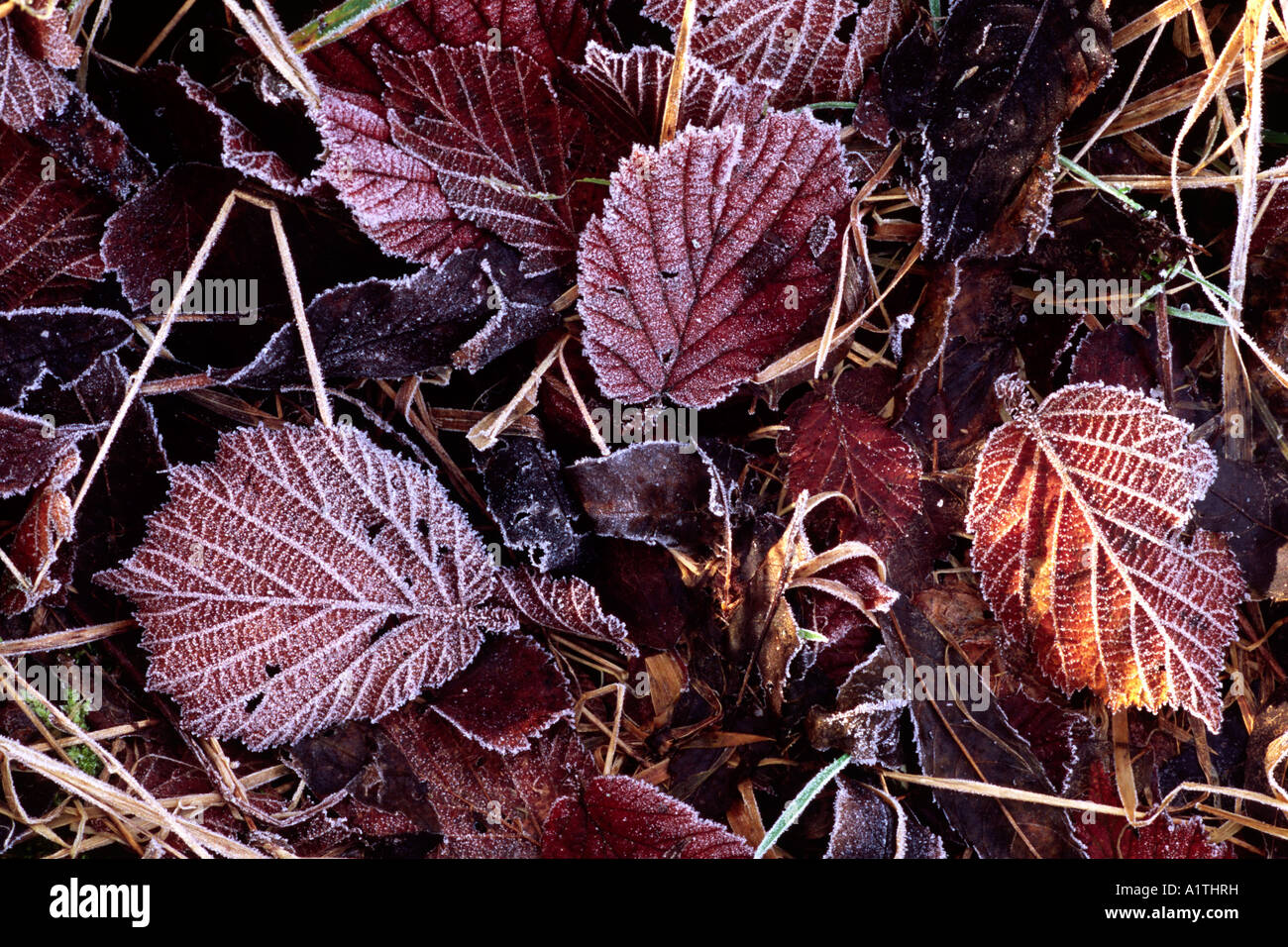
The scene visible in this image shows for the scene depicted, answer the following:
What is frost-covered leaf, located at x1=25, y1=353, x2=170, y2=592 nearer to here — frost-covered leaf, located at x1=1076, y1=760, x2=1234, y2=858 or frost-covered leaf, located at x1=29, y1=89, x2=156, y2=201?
frost-covered leaf, located at x1=29, y1=89, x2=156, y2=201

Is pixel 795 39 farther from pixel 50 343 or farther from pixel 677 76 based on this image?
pixel 50 343

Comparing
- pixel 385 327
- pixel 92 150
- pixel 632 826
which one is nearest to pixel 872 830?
pixel 632 826

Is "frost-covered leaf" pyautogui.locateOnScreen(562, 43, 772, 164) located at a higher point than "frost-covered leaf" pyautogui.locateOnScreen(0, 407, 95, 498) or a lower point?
higher

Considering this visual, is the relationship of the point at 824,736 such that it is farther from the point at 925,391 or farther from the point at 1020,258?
the point at 1020,258

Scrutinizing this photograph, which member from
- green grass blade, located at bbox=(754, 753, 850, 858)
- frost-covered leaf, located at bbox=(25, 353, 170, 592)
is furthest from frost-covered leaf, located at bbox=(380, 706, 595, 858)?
frost-covered leaf, located at bbox=(25, 353, 170, 592)

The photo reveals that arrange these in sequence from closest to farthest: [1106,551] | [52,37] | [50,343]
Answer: [52,37], [50,343], [1106,551]

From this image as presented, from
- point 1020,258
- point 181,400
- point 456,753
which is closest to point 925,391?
point 1020,258
